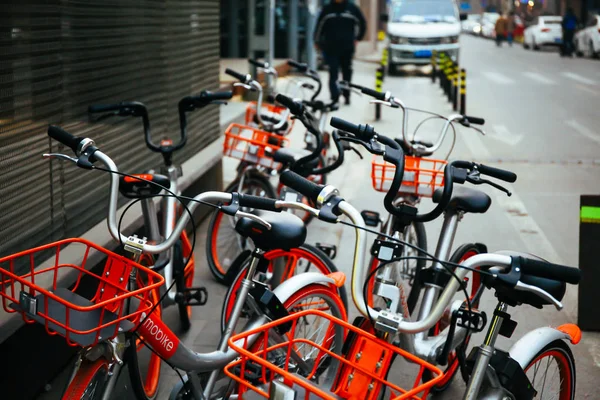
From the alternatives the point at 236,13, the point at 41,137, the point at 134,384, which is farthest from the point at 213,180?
the point at 236,13

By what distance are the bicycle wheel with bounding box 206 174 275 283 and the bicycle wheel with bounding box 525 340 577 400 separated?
9.68 ft

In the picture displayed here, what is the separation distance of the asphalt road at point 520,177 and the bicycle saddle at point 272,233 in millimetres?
1434

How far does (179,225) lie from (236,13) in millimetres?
19087

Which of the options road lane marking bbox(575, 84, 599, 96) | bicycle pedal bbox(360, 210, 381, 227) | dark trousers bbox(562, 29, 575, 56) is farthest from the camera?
dark trousers bbox(562, 29, 575, 56)

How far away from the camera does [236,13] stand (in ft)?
71.3

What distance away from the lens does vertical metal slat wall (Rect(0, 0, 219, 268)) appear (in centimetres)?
415

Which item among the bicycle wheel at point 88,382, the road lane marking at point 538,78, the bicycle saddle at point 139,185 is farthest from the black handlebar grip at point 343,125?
the road lane marking at point 538,78

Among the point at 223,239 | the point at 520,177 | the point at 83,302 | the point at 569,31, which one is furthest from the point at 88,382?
the point at 569,31

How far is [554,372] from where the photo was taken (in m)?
3.59

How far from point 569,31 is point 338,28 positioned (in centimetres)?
2137

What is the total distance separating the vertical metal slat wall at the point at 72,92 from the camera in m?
4.15

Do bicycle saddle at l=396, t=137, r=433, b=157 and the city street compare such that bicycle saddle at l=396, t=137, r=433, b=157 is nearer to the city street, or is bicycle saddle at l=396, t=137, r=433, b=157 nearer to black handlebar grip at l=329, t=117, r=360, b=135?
the city street

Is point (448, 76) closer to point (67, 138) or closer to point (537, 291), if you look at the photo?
point (67, 138)

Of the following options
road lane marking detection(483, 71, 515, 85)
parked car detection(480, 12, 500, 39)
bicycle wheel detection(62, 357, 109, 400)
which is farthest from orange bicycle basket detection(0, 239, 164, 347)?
parked car detection(480, 12, 500, 39)
